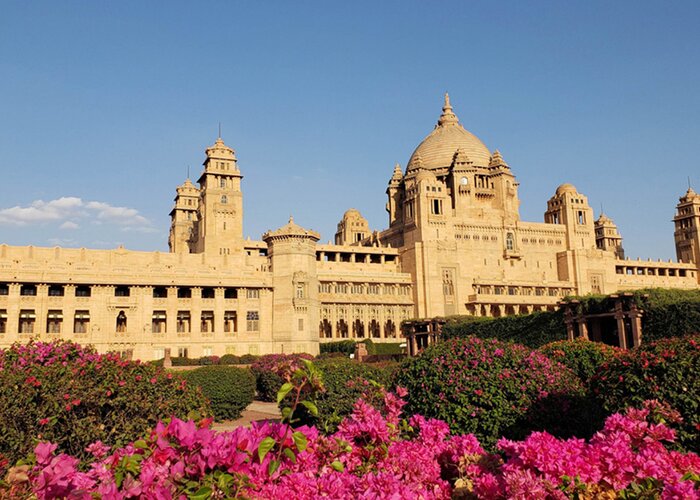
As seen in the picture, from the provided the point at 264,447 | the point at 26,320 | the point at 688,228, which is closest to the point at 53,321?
the point at 26,320

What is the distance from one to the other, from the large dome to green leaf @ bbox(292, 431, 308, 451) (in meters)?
92.8

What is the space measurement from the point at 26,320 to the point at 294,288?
24.7m

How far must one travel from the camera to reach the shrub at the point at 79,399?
1230 centimetres

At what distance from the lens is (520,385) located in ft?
40.6

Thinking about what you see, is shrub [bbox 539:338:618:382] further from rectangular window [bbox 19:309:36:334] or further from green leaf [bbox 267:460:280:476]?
rectangular window [bbox 19:309:36:334]

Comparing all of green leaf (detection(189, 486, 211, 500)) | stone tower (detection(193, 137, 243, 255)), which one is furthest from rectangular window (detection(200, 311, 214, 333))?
green leaf (detection(189, 486, 211, 500))

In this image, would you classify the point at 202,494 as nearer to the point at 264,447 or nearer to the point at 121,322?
the point at 264,447

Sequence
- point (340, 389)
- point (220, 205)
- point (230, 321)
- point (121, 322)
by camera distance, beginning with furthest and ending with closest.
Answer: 1. point (220, 205)
2. point (230, 321)
3. point (121, 322)
4. point (340, 389)

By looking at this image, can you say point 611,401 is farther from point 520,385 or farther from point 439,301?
point 439,301

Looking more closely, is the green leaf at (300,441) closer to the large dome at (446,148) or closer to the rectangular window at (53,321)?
the rectangular window at (53,321)

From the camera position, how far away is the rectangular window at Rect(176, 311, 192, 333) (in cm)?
6575

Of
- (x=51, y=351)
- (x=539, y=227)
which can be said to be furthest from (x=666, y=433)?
(x=539, y=227)

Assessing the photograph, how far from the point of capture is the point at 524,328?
50094 mm

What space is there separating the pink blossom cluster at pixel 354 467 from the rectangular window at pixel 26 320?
59009mm
